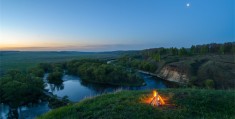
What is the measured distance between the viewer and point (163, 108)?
12.6 meters

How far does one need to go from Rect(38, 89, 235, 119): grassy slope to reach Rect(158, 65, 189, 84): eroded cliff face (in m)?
70.7

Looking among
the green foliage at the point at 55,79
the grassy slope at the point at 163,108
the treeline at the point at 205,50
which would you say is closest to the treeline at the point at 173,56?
the treeline at the point at 205,50

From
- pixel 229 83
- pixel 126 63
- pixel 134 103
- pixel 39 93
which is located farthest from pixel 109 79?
pixel 134 103

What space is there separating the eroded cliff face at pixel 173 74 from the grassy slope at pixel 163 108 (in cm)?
7070

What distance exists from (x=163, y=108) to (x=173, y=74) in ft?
266

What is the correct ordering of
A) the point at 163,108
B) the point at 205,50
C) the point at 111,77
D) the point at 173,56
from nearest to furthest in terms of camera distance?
the point at 163,108, the point at 111,77, the point at 173,56, the point at 205,50

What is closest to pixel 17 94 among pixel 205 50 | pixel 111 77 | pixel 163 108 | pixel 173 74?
pixel 111 77

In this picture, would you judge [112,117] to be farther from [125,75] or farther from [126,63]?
[126,63]

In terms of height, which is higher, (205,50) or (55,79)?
(205,50)

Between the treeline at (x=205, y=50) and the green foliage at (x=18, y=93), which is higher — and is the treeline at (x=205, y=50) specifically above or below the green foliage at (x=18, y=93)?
above

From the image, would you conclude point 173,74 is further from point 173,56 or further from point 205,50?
point 205,50

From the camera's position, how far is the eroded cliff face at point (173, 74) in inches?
3342

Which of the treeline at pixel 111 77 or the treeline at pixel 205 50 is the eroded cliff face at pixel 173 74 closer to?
the treeline at pixel 111 77

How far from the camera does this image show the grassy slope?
463 inches
